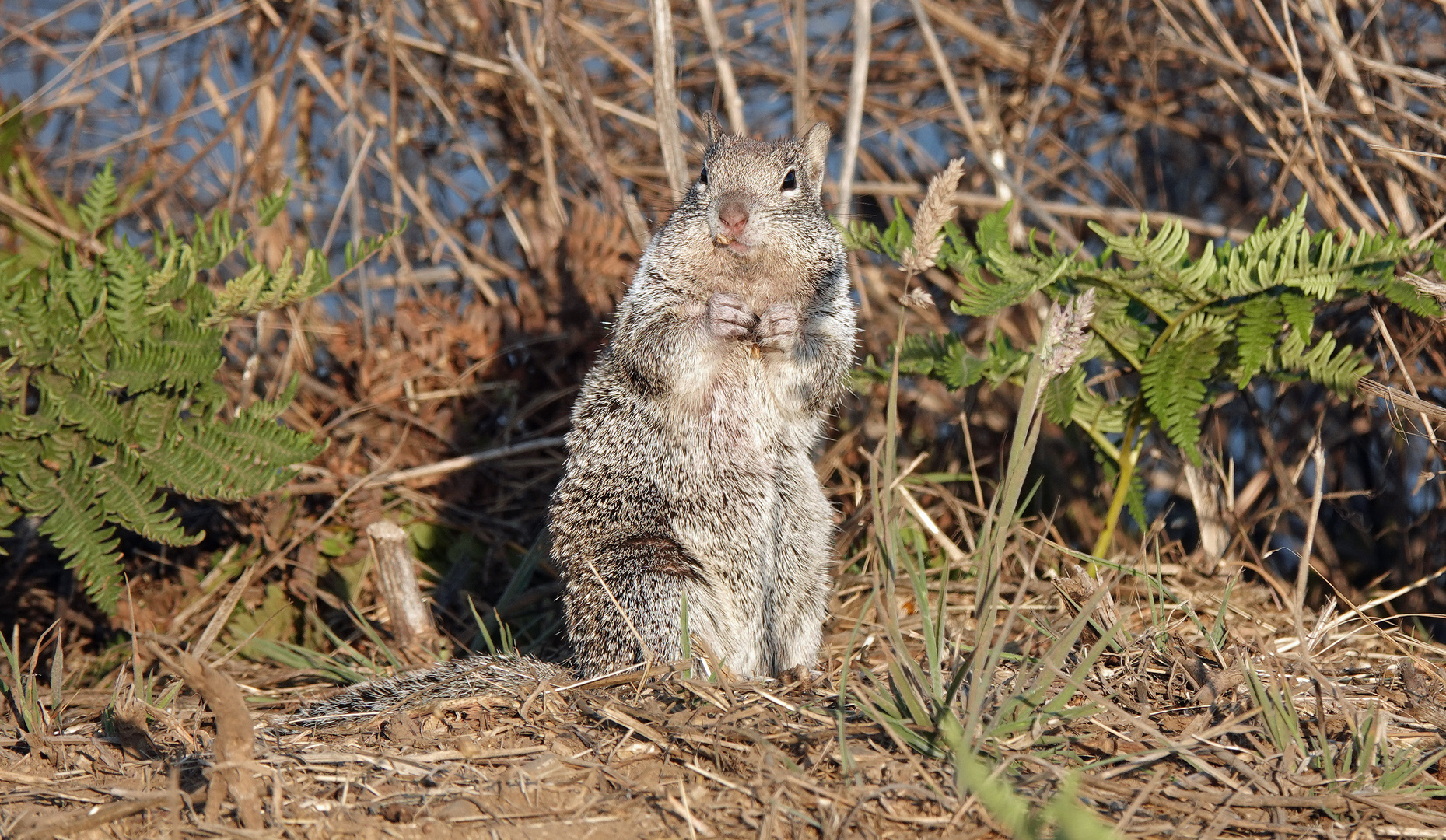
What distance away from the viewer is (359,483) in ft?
16.5

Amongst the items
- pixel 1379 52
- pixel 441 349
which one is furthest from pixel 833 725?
pixel 1379 52

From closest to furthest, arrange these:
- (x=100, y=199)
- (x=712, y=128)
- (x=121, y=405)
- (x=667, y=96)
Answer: (x=121, y=405) < (x=100, y=199) < (x=712, y=128) < (x=667, y=96)

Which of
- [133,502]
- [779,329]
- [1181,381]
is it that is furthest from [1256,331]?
[133,502]

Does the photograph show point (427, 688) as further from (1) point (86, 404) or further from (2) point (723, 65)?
(2) point (723, 65)

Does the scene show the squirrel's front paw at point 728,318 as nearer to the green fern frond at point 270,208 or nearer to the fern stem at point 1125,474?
the fern stem at point 1125,474

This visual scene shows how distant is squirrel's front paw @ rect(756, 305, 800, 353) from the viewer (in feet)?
13.0

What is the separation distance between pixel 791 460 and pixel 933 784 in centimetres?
164

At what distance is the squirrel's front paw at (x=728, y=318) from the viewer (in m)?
3.97

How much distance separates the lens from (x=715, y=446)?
3992 millimetres

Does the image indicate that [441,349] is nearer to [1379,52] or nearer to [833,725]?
[833,725]

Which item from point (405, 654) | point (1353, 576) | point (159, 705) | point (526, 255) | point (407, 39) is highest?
point (407, 39)

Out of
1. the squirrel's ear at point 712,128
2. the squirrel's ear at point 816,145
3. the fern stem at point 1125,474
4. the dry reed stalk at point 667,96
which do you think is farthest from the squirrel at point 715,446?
the fern stem at point 1125,474

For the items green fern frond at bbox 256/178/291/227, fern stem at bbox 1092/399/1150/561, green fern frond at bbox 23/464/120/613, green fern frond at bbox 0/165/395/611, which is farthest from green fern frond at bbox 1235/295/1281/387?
green fern frond at bbox 23/464/120/613

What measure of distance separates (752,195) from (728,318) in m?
0.51
